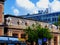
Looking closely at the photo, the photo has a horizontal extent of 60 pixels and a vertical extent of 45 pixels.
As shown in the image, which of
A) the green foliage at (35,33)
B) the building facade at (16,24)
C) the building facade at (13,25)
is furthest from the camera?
the building facade at (16,24)

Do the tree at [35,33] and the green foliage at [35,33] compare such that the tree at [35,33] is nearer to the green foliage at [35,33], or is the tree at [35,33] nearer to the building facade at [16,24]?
the green foliage at [35,33]

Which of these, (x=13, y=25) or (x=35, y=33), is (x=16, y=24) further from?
(x=35, y=33)

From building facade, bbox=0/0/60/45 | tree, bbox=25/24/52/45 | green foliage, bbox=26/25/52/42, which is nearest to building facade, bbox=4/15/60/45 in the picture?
building facade, bbox=0/0/60/45

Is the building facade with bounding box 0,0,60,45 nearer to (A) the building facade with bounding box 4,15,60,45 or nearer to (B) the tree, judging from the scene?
(A) the building facade with bounding box 4,15,60,45

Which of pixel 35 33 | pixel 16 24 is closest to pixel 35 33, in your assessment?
pixel 35 33

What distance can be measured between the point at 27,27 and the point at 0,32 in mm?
8066

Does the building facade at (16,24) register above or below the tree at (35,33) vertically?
above

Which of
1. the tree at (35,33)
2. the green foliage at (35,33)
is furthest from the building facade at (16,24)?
the green foliage at (35,33)

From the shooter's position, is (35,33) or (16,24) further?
(16,24)

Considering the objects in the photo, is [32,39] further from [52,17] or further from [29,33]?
[52,17]

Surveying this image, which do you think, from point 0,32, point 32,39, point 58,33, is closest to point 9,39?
point 0,32

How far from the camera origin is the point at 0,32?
48.7 meters

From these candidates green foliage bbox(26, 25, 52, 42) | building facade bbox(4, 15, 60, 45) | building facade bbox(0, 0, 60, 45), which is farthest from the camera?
building facade bbox(4, 15, 60, 45)

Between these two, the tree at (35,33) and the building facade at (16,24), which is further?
the building facade at (16,24)
